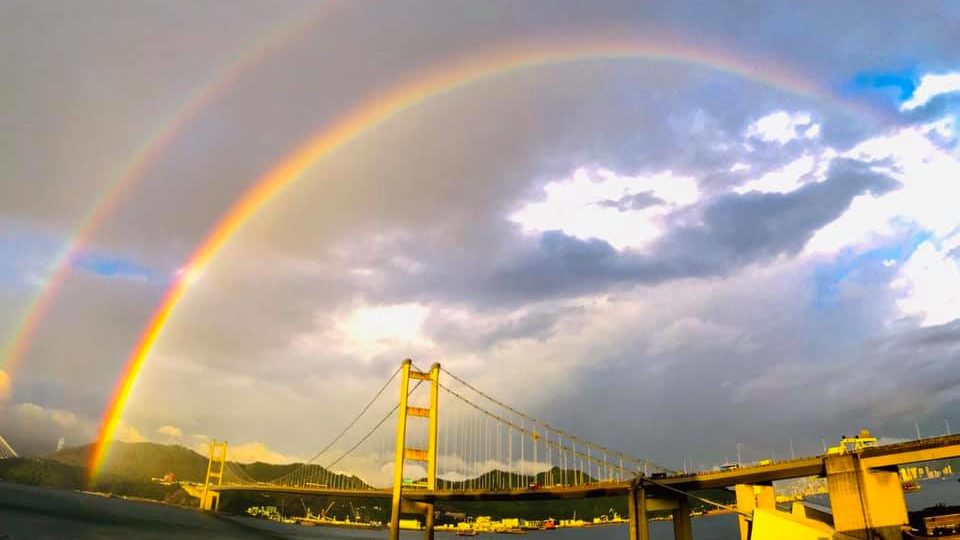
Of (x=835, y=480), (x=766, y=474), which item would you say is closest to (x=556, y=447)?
(x=766, y=474)

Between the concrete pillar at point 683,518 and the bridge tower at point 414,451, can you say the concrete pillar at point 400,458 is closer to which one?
the bridge tower at point 414,451

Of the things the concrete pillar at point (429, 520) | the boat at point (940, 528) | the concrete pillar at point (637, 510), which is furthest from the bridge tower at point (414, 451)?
the boat at point (940, 528)

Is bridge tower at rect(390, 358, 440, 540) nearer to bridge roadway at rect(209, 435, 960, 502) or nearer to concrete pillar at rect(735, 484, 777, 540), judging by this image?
bridge roadway at rect(209, 435, 960, 502)

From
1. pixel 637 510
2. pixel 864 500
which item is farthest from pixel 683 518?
pixel 864 500

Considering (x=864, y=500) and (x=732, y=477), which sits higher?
(x=732, y=477)

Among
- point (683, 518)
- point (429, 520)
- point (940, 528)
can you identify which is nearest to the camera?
point (940, 528)

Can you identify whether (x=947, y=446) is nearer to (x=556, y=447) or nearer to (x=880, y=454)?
(x=880, y=454)

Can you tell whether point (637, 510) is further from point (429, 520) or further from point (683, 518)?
point (429, 520)

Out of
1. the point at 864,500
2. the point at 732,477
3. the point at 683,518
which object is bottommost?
the point at 683,518
